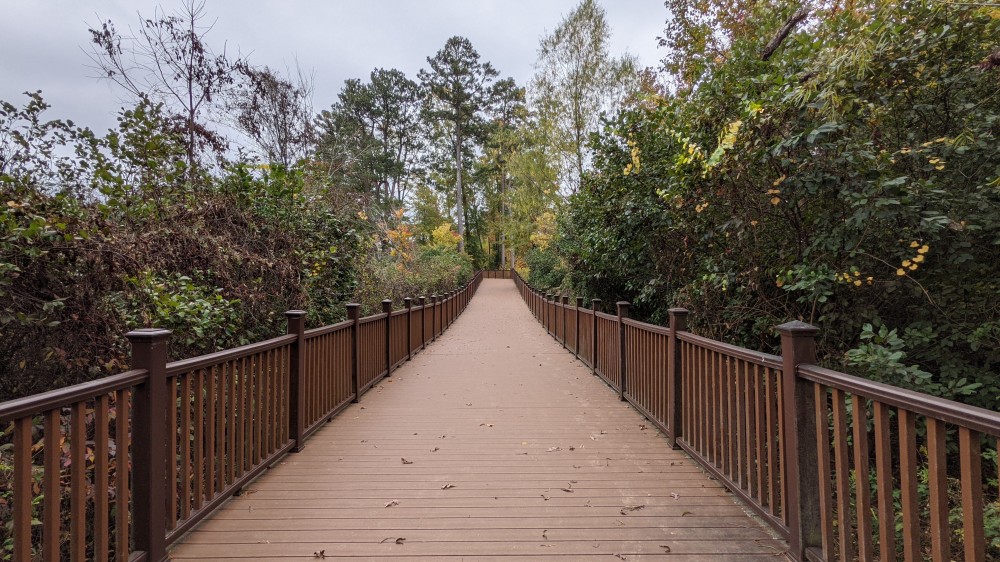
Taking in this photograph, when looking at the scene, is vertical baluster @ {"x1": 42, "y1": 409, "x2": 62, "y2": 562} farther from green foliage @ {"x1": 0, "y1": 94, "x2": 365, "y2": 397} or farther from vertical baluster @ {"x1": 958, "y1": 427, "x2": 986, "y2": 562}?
vertical baluster @ {"x1": 958, "y1": 427, "x2": 986, "y2": 562}

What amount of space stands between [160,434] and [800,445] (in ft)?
10.1

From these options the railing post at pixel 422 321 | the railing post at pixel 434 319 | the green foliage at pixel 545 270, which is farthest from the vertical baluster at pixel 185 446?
the green foliage at pixel 545 270

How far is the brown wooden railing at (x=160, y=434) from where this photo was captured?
1.69 m

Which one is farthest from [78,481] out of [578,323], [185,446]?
[578,323]

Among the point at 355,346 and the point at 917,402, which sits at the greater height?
the point at 917,402

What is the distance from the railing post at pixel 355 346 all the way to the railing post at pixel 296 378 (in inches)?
53.1

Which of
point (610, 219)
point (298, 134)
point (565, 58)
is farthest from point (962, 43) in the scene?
point (565, 58)

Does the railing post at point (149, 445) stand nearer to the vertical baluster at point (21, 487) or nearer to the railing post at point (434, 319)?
the vertical baluster at point (21, 487)

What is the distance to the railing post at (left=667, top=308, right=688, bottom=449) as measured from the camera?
12.6ft

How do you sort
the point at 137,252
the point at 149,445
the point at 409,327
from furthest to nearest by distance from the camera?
the point at 409,327, the point at 137,252, the point at 149,445

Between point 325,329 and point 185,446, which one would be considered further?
point 325,329

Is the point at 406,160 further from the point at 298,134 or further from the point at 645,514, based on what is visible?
the point at 645,514

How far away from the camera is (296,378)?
386 cm

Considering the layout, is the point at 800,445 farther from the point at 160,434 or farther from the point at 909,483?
the point at 160,434
